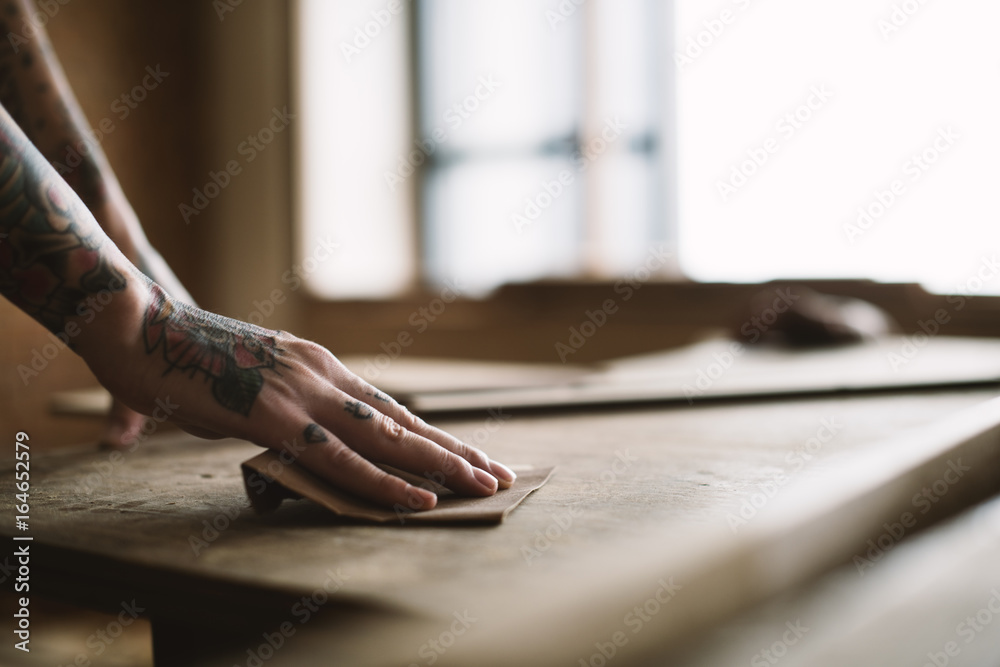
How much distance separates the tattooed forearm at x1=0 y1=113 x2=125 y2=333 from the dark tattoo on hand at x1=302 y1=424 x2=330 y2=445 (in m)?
0.23

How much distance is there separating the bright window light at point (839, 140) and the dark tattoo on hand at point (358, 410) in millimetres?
2752

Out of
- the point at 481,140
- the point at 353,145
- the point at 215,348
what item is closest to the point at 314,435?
the point at 215,348

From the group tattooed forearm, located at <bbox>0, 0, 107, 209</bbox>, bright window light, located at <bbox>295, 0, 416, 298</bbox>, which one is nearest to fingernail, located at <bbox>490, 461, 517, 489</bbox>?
tattooed forearm, located at <bbox>0, 0, 107, 209</bbox>

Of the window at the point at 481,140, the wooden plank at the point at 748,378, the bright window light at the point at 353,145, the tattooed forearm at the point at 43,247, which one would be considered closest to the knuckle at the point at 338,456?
the tattooed forearm at the point at 43,247

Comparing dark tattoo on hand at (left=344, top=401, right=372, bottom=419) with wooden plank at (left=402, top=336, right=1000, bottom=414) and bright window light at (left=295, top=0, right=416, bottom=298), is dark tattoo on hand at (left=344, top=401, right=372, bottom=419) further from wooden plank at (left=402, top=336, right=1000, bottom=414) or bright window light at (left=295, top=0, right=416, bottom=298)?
bright window light at (left=295, top=0, right=416, bottom=298)

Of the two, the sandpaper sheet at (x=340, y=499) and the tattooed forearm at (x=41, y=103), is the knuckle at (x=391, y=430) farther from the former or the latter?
the tattooed forearm at (x=41, y=103)

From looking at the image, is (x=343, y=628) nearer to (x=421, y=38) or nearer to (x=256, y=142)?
(x=421, y=38)

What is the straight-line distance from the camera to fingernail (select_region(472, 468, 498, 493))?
81 centimetres

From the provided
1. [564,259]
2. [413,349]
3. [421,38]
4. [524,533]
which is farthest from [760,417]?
[421,38]

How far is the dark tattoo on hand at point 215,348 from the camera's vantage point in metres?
0.79

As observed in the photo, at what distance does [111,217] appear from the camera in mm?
1312

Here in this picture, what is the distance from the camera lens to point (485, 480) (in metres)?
0.82

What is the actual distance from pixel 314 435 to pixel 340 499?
63 millimetres

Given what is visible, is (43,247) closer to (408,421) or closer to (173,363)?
(173,363)
